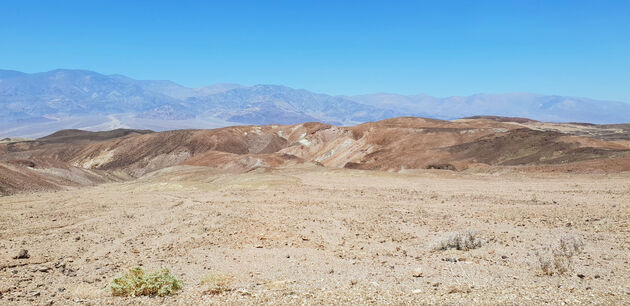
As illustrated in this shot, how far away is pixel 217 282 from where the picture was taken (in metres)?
8.58

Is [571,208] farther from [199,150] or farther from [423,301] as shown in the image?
[199,150]

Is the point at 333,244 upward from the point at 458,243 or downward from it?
downward

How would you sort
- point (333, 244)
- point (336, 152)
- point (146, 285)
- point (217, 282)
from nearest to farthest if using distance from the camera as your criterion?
point (146, 285), point (217, 282), point (333, 244), point (336, 152)

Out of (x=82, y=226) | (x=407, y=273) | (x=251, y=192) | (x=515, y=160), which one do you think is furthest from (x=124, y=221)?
(x=515, y=160)

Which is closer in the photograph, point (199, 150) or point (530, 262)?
point (530, 262)

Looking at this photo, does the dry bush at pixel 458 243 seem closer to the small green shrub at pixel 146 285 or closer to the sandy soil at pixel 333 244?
the sandy soil at pixel 333 244

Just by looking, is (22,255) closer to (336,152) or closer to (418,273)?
(418,273)

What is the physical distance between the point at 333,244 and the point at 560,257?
5.91m

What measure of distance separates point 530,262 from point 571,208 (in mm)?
9208

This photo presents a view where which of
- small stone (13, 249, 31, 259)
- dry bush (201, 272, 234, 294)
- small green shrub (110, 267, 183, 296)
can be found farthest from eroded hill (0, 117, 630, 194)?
small green shrub (110, 267, 183, 296)

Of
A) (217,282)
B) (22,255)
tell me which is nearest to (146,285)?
(217,282)

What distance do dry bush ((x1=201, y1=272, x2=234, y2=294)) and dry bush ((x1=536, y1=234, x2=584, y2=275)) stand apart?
6053mm

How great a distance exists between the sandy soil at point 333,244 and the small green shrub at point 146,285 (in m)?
0.20

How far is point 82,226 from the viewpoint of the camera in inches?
664
